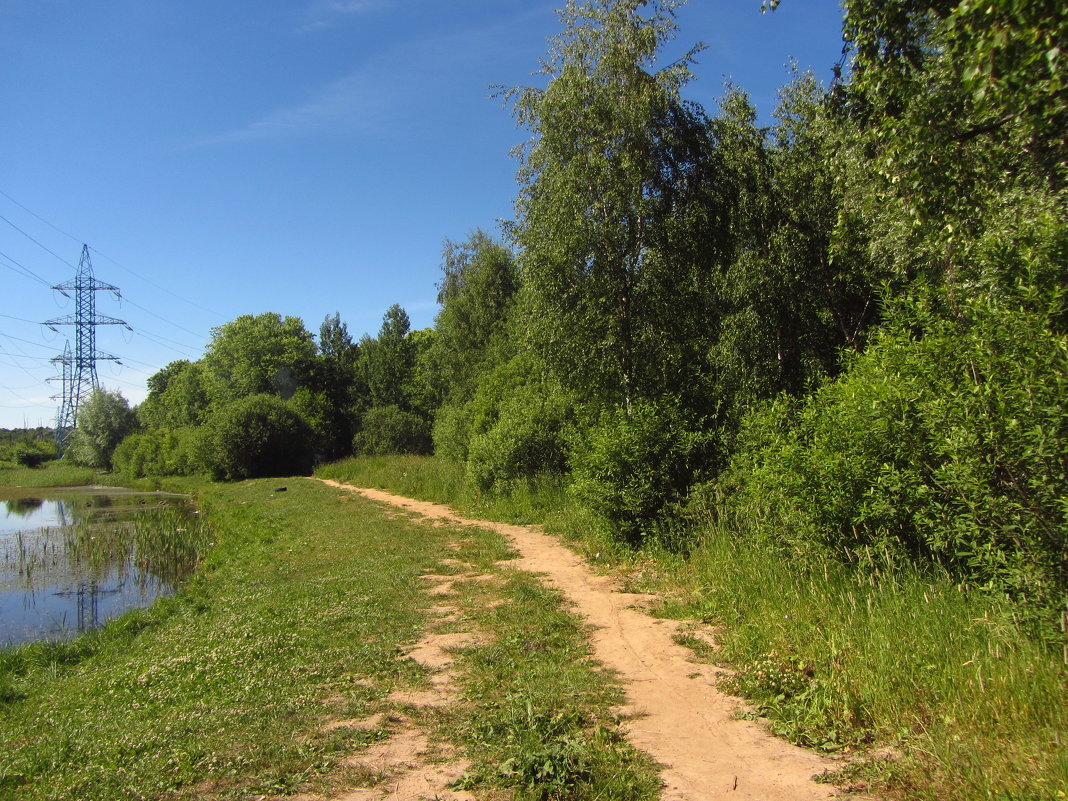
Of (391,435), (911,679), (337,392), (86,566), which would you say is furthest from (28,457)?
(911,679)

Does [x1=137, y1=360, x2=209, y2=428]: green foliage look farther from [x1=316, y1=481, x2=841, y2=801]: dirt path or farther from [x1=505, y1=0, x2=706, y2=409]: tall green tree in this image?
[x1=316, y1=481, x2=841, y2=801]: dirt path

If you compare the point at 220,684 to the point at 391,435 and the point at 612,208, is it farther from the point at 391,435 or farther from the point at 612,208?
the point at 391,435

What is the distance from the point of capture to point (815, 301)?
14.8 meters

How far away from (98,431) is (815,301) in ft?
206

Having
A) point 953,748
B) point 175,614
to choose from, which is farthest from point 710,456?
point 175,614

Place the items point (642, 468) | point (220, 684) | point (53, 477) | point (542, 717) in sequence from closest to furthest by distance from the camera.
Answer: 1. point (542, 717)
2. point (220, 684)
3. point (642, 468)
4. point (53, 477)

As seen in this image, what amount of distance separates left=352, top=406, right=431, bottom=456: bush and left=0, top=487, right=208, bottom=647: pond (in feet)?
47.5

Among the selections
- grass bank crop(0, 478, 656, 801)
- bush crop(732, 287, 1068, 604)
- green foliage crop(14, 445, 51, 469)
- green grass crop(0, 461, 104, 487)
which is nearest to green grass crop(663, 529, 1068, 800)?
bush crop(732, 287, 1068, 604)

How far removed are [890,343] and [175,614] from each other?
33.8 ft

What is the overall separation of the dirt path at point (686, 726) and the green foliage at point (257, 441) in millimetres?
36755

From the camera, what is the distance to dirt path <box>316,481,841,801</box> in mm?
3873

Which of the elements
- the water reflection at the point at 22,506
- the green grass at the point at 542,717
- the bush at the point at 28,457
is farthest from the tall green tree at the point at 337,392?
the green grass at the point at 542,717

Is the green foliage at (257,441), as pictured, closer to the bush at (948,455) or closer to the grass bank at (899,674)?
the grass bank at (899,674)

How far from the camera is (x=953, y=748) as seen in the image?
12.0ft
